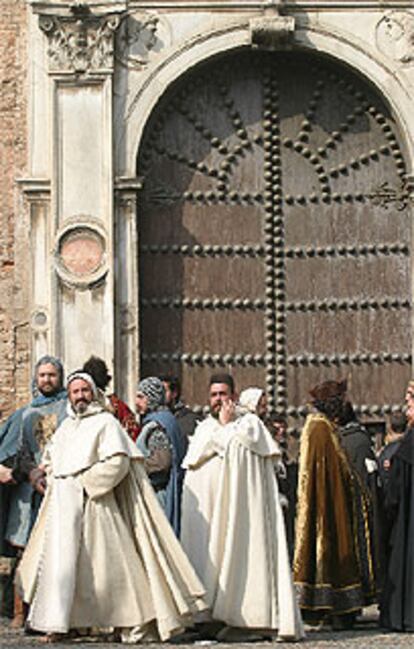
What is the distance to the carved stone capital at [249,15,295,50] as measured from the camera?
1541 centimetres

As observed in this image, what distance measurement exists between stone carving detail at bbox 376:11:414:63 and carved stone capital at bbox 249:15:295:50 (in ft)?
2.36

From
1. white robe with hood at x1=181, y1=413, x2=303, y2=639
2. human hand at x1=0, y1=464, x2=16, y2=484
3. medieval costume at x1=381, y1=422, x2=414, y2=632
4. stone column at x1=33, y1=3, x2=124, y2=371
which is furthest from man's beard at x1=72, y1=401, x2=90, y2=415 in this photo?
stone column at x1=33, y1=3, x2=124, y2=371

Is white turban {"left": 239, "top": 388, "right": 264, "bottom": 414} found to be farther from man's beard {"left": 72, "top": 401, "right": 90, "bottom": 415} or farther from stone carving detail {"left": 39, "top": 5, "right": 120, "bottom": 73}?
stone carving detail {"left": 39, "top": 5, "right": 120, "bottom": 73}

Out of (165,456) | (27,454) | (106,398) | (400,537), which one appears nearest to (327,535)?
(400,537)

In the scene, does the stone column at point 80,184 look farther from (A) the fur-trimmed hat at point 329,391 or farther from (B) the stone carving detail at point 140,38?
(A) the fur-trimmed hat at point 329,391

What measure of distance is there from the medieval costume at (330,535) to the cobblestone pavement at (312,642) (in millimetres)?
182

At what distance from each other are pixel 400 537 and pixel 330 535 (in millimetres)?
426

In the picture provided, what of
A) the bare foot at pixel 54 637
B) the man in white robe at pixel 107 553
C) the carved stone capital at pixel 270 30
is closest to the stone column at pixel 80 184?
the carved stone capital at pixel 270 30

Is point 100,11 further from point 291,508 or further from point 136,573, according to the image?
point 136,573

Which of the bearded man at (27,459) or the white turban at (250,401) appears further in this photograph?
the bearded man at (27,459)

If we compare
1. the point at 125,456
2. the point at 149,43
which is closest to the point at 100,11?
the point at 149,43

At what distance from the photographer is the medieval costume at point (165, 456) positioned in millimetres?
11539

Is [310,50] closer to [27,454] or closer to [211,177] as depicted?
[211,177]

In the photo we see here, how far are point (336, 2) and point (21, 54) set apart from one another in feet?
8.19
